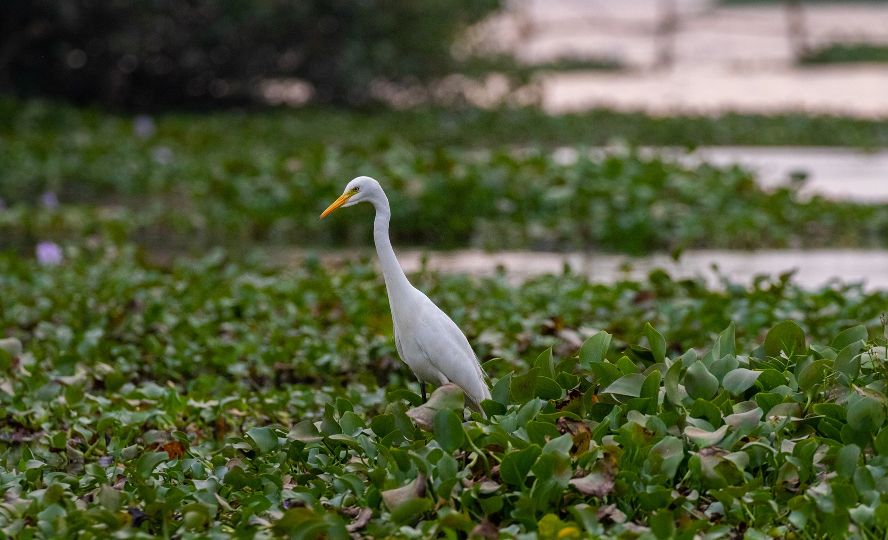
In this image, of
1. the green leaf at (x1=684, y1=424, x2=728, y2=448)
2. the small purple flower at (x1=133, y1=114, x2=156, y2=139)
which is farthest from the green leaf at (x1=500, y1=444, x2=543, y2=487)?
the small purple flower at (x1=133, y1=114, x2=156, y2=139)

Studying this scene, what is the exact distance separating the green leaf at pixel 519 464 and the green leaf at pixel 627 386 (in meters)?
0.42

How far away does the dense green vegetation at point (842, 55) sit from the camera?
2172 centimetres

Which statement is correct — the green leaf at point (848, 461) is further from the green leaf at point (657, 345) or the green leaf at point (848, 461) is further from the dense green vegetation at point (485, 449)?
the green leaf at point (657, 345)

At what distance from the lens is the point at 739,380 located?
381cm

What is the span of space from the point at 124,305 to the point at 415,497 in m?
2.97

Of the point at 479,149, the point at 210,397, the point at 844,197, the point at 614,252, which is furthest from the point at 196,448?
the point at 479,149

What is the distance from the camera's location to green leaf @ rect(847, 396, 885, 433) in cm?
353

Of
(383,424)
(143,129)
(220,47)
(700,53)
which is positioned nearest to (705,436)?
(383,424)

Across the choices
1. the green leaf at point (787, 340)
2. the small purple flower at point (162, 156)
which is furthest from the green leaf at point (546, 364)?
the small purple flower at point (162, 156)

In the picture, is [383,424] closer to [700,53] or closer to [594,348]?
[594,348]

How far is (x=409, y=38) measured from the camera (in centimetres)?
1438

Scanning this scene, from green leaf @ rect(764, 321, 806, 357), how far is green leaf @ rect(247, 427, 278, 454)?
52.8 inches

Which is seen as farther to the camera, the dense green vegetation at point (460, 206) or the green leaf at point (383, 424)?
the dense green vegetation at point (460, 206)

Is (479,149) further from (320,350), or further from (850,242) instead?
(320,350)
